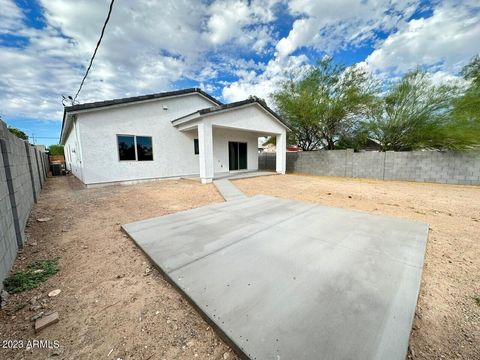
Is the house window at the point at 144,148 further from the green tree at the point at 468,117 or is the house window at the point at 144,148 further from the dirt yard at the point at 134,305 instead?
the green tree at the point at 468,117

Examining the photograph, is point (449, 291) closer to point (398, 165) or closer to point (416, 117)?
point (398, 165)

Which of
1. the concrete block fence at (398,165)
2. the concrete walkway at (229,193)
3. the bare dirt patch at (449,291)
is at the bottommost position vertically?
the bare dirt patch at (449,291)

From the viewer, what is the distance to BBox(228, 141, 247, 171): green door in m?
12.4

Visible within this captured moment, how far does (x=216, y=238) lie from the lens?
2.86 metres

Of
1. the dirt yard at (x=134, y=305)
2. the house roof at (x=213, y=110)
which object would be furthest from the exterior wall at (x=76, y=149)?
the dirt yard at (x=134, y=305)

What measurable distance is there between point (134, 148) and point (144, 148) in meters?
0.44

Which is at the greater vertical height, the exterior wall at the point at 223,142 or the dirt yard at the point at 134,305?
the exterior wall at the point at 223,142

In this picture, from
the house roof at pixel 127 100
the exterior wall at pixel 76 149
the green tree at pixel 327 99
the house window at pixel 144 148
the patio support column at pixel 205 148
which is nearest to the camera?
the house roof at pixel 127 100

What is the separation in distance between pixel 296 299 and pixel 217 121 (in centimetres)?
814

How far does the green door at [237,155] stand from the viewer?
40.8 ft

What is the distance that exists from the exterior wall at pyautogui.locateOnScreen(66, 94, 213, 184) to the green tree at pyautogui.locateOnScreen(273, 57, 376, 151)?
21.5 ft

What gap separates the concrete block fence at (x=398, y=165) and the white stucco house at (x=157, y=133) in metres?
3.82

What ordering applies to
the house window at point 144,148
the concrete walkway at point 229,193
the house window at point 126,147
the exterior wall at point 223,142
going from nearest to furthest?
the concrete walkway at point 229,193
the house window at point 126,147
the house window at point 144,148
the exterior wall at point 223,142

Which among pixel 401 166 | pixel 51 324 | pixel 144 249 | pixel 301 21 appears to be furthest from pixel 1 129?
pixel 401 166
